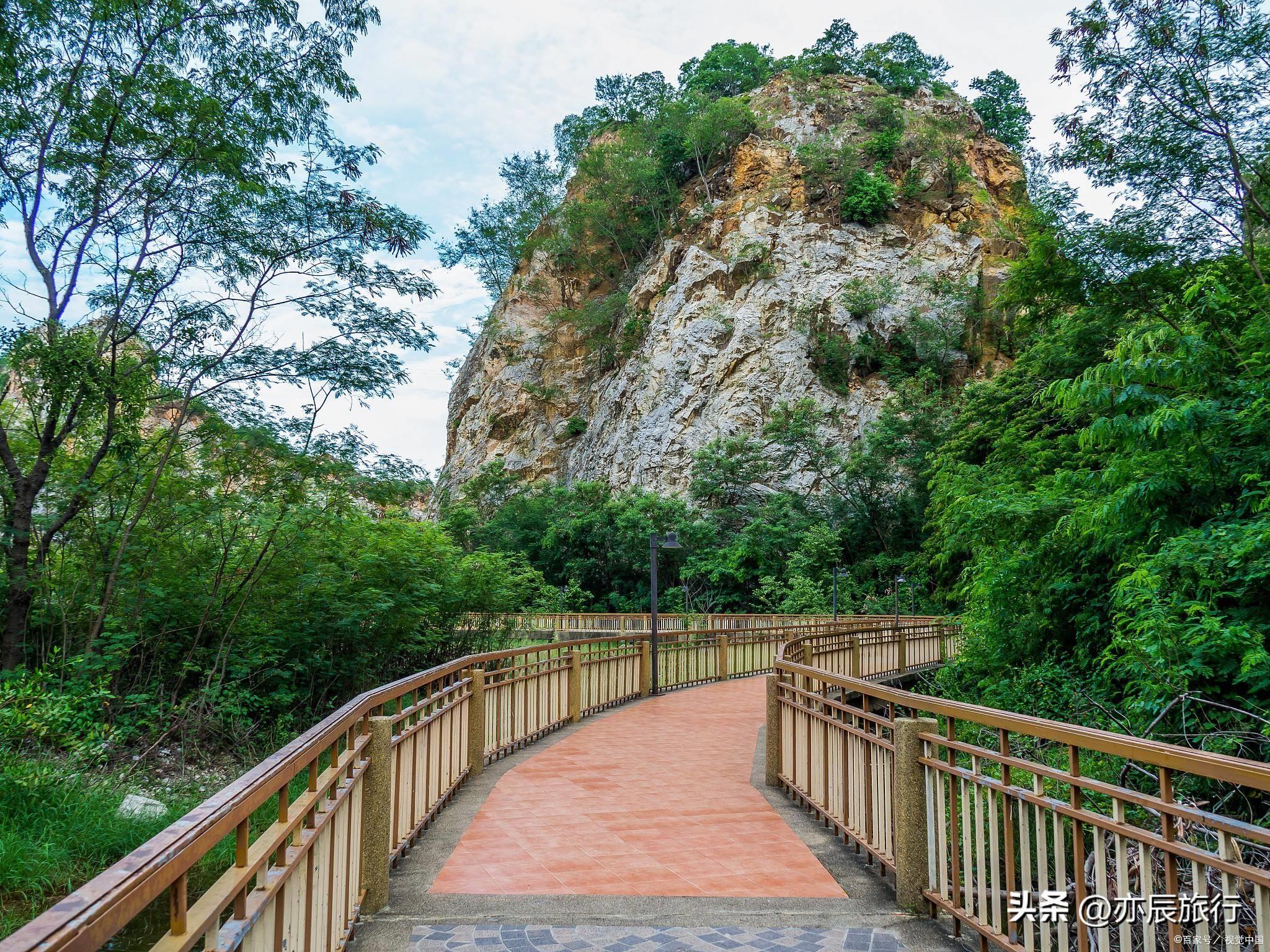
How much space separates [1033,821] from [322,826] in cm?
394

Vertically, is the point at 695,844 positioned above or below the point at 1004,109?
below

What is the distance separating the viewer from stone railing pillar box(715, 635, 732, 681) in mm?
16234

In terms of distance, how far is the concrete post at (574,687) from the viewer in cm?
1081

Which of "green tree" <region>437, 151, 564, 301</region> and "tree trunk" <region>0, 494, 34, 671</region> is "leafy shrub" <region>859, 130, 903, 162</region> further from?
"tree trunk" <region>0, 494, 34, 671</region>

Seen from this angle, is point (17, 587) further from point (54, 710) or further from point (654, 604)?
point (654, 604)

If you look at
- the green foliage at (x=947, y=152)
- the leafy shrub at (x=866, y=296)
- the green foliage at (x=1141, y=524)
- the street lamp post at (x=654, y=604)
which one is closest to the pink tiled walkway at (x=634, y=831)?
the green foliage at (x=1141, y=524)

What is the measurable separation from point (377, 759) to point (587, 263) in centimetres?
5142

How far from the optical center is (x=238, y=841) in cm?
215

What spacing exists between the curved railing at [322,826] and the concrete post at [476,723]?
13mm

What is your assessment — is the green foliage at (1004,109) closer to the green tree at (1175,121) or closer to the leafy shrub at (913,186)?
the leafy shrub at (913,186)

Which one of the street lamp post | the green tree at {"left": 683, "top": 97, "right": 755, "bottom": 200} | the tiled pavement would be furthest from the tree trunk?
the green tree at {"left": 683, "top": 97, "right": 755, "bottom": 200}

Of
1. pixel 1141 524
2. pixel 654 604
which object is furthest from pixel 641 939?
pixel 654 604

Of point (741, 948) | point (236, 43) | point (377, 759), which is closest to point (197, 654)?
point (377, 759)

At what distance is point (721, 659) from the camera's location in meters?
16.3
